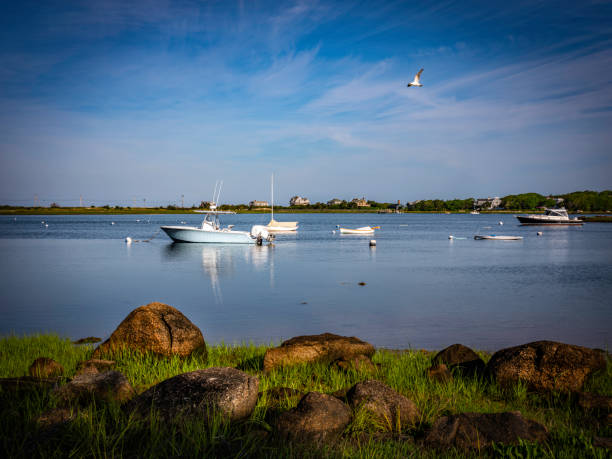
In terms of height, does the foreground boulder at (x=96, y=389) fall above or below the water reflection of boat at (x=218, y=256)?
above

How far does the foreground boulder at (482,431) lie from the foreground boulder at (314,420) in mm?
1032

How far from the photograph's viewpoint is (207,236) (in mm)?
47344

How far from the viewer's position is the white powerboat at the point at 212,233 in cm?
4681

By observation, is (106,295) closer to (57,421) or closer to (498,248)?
(57,421)

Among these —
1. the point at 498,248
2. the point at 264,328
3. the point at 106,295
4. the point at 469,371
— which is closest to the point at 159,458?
the point at 469,371

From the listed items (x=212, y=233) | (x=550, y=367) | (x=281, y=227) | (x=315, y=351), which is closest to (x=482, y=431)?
(x=550, y=367)

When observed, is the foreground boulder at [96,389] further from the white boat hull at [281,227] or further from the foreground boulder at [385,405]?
the white boat hull at [281,227]

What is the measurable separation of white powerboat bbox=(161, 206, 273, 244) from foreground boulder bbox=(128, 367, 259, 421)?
133 ft

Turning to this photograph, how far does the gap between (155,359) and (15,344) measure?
184 inches

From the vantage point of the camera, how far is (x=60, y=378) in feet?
22.5

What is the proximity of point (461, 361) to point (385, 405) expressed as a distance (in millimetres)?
3513

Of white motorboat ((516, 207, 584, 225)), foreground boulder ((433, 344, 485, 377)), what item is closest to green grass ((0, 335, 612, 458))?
foreground boulder ((433, 344, 485, 377))

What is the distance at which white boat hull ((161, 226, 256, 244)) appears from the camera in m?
47.0

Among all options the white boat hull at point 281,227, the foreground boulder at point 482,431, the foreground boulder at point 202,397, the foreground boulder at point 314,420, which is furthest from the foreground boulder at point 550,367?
the white boat hull at point 281,227
